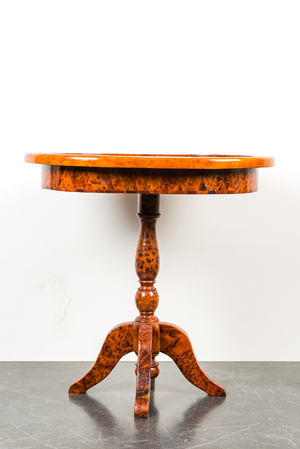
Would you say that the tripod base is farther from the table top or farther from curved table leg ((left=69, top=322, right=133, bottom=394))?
the table top

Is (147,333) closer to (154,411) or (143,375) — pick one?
(143,375)

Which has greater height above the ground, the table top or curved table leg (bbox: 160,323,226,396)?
the table top

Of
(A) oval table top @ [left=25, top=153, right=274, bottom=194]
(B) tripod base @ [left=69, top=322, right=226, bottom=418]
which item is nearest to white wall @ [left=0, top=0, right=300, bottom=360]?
(B) tripod base @ [left=69, top=322, right=226, bottom=418]

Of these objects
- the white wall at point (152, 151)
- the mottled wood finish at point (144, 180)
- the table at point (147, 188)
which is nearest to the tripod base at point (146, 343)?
the table at point (147, 188)

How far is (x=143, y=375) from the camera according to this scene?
1.80 m

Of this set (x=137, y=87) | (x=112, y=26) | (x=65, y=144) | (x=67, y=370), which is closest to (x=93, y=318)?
(x=67, y=370)

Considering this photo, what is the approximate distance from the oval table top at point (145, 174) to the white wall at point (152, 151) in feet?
2.37

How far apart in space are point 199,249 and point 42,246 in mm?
651

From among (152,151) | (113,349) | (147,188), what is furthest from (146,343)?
(152,151)

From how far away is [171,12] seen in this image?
7.35ft

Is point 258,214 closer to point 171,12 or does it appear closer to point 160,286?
point 160,286

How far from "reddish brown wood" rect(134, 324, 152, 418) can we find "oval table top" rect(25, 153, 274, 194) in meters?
0.55

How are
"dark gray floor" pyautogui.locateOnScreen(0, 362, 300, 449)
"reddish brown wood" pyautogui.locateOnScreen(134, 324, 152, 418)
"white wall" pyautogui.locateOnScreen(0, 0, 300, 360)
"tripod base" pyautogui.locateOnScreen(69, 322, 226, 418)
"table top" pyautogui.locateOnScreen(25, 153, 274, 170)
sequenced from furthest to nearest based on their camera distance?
"white wall" pyautogui.locateOnScreen(0, 0, 300, 360), "tripod base" pyautogui.locateOnScreen(69, 322, 226, 418), "reddish brown wood" pyautogui.locateOnScreen(134, 324, 152, 418), "dark gray floor" pyautogui.locateOnScreen(0, 362, 300, 449), "table top" pyautogui.locateOnScreen(25, 153, 274, 170)

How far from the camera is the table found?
152 cm
